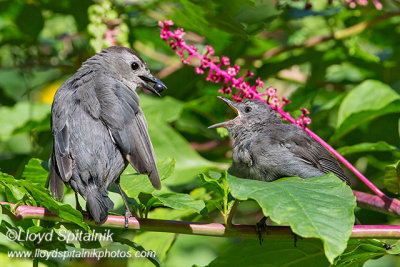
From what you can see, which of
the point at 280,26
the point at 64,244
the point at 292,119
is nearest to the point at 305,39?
the point at 280,26

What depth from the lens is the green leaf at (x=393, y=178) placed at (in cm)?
313

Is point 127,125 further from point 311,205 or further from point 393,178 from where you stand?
point 393,178

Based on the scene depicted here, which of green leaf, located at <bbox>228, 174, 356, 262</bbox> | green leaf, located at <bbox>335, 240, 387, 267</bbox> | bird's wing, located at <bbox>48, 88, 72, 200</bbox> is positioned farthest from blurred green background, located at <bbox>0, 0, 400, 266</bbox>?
green leaf, located at <bbox>228, 174, 356, 262</bbox>

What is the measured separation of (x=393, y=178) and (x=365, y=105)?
1.01 m

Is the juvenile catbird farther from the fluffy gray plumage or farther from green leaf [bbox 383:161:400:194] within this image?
green leaf [bbox 383:161:400:194]

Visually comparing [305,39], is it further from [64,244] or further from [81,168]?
[64,244]

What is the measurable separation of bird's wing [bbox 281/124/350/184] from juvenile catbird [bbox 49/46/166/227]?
957 mm

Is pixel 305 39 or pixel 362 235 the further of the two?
pixel 305 39

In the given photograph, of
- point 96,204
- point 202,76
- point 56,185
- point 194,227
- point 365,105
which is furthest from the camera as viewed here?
point 202,76

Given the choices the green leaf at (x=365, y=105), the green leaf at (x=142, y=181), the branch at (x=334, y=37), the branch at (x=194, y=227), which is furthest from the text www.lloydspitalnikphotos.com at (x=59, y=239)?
the branch at (x=334, y=37)

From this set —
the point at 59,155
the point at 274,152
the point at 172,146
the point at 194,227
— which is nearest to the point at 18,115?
the point at 172,146

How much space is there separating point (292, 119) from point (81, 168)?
1187 mm

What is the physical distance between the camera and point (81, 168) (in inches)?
124

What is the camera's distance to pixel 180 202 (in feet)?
8.87
